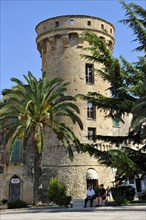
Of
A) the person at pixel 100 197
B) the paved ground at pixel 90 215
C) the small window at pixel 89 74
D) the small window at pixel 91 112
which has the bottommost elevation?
the paved ground at pixel 90 215

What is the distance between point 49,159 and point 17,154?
4286 millimetres

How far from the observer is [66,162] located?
3003cm

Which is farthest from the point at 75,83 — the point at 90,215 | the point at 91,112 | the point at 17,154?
the point at 90,215

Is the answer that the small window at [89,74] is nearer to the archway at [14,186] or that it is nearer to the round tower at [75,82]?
the round tower at [75,82]

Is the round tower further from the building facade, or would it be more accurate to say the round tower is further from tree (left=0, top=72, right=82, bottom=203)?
tree (left=0, top=72, right=82, bottom=203)

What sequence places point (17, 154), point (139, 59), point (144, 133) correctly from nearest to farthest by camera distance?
point (144, 133), point (139, 59), point (17, 154)

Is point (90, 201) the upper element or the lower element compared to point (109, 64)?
lower

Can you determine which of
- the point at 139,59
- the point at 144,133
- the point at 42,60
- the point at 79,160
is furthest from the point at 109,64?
the point at 42,60

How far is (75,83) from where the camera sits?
3102 cm

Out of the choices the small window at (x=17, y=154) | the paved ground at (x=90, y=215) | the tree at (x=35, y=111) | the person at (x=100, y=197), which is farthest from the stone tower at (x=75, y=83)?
the paved ground at (x=90, y=215)

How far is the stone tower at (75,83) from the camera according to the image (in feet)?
98.4

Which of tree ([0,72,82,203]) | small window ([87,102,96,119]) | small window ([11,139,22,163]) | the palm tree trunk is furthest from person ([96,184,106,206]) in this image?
small window ([11,139,22,163])

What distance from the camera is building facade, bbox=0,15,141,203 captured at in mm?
30094

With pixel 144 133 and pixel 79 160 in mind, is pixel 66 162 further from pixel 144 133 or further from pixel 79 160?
pixel 144 133
